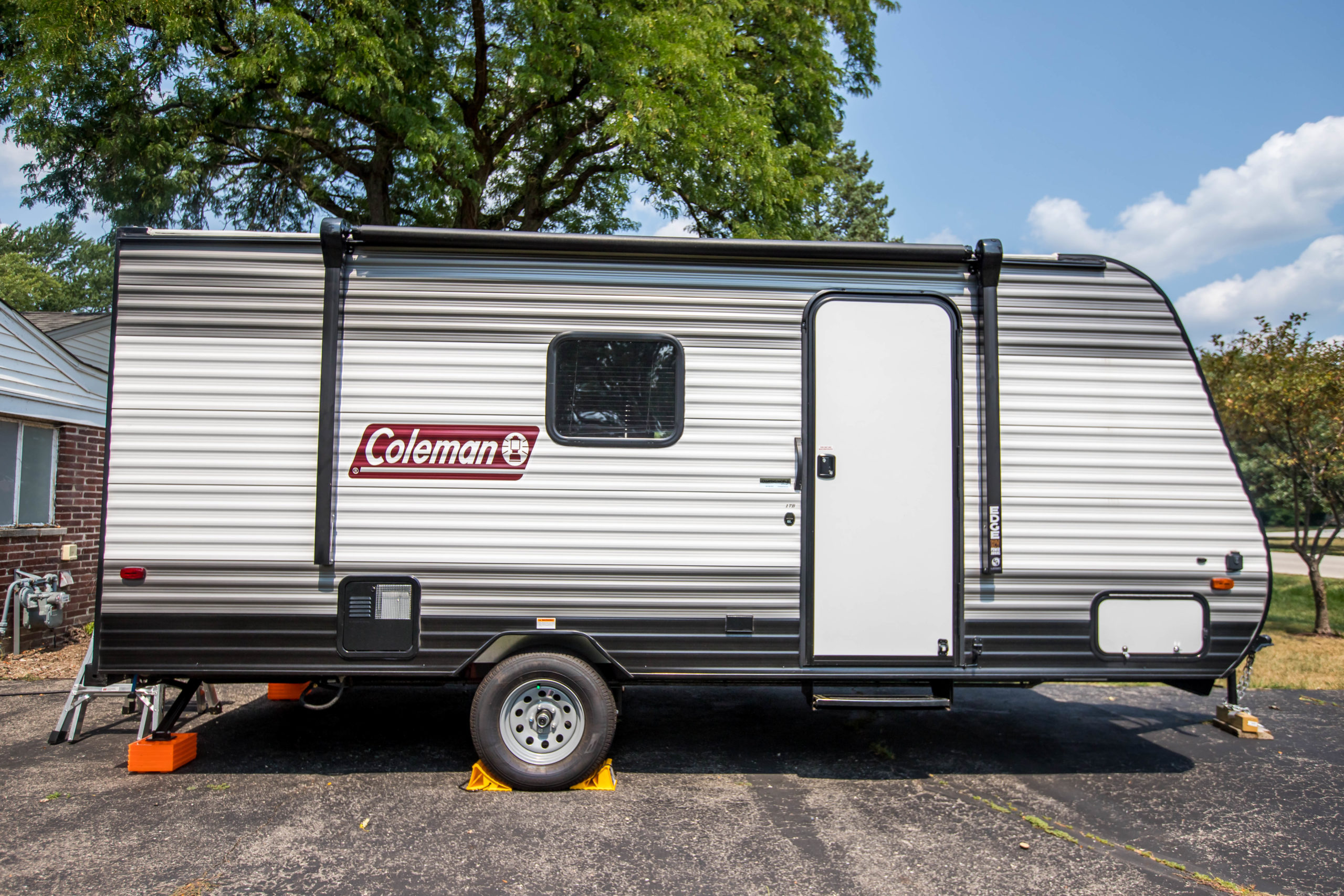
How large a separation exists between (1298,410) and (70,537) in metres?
14.5

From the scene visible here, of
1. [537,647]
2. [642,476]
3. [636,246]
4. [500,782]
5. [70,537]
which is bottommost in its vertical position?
[500,782]

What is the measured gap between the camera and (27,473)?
25.3 feet

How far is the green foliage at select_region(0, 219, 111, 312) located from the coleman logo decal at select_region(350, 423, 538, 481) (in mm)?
54696

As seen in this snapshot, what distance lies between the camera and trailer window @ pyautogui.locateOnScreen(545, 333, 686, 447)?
4.39 m

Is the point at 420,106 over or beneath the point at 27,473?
over

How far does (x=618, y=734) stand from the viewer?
5.41 meters

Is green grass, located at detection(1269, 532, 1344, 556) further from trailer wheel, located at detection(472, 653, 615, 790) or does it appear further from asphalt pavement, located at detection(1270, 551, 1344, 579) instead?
trailer wheel, located at detection(472, 653, 615, 790)

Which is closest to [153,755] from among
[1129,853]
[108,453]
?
[108,453]

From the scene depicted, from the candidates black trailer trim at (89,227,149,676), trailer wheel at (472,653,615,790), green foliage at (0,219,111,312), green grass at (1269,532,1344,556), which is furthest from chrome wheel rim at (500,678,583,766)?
green foliage at (0,219,111,312)

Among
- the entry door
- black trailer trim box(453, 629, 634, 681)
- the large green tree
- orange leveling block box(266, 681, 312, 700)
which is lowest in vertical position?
orange leveling block box(266, 681, 312, 700)

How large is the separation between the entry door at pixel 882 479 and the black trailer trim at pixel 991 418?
145 mm

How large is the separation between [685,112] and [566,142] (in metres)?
2.73

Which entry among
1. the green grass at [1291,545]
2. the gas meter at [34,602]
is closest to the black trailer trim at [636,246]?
the gas meter at [34,602]

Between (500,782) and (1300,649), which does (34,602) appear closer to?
(500,782)
